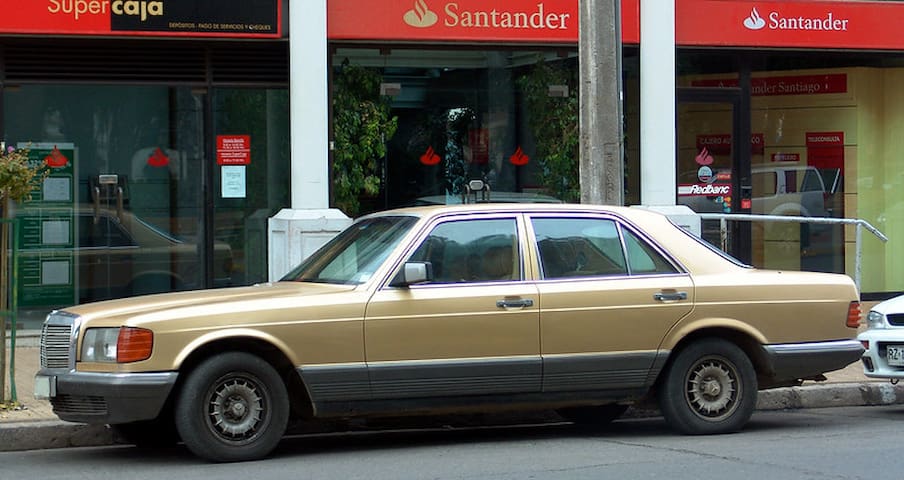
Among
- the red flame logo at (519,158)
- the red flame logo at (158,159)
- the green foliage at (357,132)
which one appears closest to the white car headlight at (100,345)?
the red flame logo at (158,159)

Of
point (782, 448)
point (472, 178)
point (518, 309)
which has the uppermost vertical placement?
point (472, 178)

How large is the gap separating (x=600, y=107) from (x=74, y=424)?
515 cm

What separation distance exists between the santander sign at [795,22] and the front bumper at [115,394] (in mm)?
9884

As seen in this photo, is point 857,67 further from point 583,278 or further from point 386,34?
point 583,278

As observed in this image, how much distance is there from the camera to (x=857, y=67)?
17.1 meters

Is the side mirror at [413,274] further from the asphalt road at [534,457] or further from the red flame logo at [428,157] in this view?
the red flame logo at [428,157]

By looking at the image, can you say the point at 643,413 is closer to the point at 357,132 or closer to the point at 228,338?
the point at 228,338

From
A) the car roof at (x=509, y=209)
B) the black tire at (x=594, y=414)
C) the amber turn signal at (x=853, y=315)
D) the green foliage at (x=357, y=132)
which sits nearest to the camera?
the car roof at (x=509, y=209)

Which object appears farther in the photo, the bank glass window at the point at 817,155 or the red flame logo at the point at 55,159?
the bank glass window at the point at 817,155

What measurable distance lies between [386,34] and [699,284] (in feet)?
21.0

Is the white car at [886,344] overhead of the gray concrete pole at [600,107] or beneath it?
beneath

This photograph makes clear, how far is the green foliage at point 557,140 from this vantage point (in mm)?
15766

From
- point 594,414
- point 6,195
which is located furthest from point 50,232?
point 594,414

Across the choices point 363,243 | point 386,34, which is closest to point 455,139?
point 386,34
